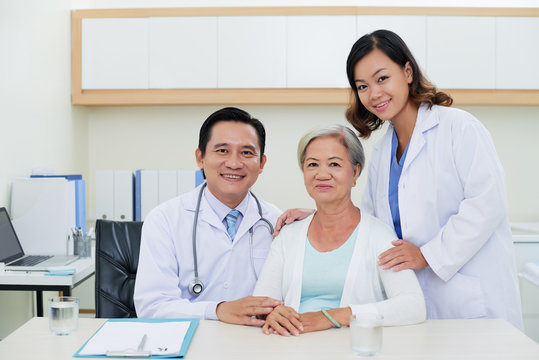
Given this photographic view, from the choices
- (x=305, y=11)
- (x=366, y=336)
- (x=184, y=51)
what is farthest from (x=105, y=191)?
(x=366, y=336)

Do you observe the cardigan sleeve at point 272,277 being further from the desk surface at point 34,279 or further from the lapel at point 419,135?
the desk surface at point 34,279

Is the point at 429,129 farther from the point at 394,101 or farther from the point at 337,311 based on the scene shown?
the point at 337,311

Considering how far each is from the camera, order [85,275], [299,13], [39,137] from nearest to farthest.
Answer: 1. [85,275]
2. [39,137]
3. [299,13]

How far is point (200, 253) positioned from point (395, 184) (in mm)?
710

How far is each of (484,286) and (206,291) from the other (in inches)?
34.4

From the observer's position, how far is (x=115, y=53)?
3182 millimetres

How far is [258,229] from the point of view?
1.76 meters

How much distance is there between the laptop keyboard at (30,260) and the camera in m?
2.30

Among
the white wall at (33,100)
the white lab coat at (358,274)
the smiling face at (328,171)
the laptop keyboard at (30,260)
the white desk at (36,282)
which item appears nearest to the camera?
the white lab coat at (358,274)

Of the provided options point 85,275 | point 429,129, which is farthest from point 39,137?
point 429,129

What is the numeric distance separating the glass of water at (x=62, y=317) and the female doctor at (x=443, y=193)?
0.71 metres

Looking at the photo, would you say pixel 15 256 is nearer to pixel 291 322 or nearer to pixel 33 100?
pixel 33 100

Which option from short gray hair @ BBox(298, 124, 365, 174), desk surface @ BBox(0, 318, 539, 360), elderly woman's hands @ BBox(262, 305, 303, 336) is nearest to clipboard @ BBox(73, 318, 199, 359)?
desk surface @ BBox(0, 318, 539, 360)

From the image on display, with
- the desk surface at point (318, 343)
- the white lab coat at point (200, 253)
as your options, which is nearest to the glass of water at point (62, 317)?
the desk surface at point (318, 343)
